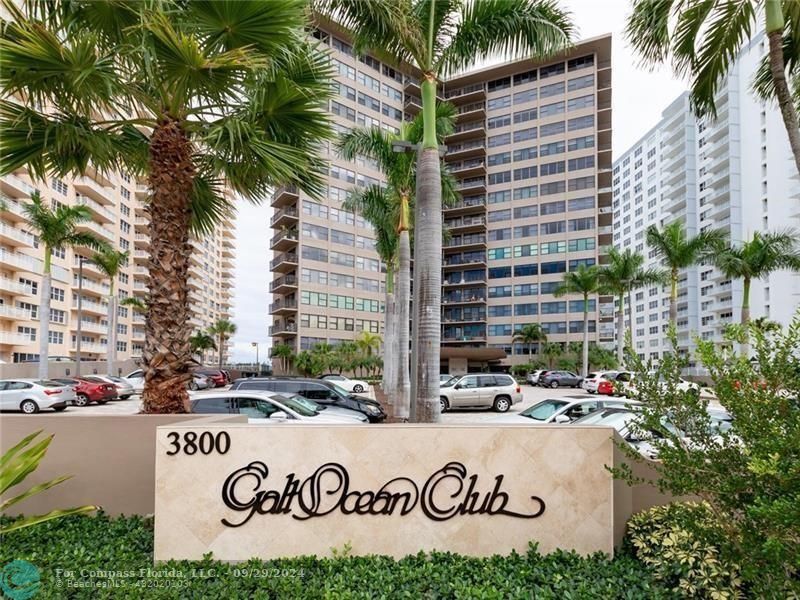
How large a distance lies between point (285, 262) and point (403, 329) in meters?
39.0

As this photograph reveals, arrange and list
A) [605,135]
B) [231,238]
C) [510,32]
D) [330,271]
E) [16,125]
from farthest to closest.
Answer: [231,238] < [605,135] < [330,271] < [510,32] < [16,125]

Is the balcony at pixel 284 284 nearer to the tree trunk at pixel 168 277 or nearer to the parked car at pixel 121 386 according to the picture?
the parked car at pixel 121 386

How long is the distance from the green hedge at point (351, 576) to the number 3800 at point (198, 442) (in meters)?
1.07

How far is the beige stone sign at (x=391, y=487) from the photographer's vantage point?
5.11m

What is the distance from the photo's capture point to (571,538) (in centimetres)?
516

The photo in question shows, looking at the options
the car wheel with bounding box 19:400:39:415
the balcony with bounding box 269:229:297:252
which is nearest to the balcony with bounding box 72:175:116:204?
the balcony with bounding box 269:229:297:252

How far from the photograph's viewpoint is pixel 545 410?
11594mm

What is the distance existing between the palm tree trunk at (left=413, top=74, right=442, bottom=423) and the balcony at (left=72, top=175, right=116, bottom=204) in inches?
2181

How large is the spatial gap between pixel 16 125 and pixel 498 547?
8.22 meters

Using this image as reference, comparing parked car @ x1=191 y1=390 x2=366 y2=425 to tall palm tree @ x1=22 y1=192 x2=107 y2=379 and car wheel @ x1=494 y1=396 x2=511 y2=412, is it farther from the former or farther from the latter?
tall palm tree @ x1=22 y1=192 x2=107 y2=379

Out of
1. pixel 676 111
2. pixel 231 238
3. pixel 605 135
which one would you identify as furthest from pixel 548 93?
pixel 231 238

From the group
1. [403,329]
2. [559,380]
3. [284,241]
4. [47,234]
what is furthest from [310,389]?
[284,241]

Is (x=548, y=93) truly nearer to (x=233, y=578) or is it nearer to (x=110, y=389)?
(x=110, y=389)

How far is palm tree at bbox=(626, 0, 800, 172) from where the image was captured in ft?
27.1
